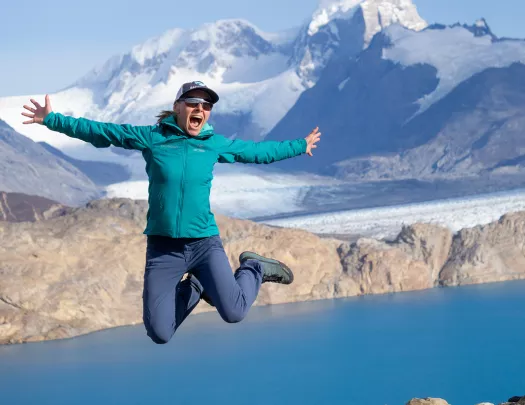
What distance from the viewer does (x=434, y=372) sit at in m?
25.3

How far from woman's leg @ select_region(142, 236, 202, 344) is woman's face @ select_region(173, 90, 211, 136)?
2.28 feet

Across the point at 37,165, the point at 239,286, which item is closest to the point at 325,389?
the point at 239,286

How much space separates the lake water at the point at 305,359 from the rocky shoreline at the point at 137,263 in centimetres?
67

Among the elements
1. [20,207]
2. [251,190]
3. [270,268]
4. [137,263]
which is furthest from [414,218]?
[270,268]

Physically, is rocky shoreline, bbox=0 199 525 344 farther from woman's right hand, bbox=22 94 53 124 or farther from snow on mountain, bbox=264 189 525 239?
woman's right hand, bbox=22 94 53 124

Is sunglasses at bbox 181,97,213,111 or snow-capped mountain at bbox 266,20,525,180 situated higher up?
snow-capped mountain at bbox 266,20,525,180

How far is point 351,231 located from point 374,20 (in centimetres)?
10808

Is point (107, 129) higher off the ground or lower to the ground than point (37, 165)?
lower

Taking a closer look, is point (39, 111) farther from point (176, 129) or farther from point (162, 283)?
point (162, 283)

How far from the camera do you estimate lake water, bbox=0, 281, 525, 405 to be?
77.8 ft

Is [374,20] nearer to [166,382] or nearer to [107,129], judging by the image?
[166,382]

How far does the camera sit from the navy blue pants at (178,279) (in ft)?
22.9

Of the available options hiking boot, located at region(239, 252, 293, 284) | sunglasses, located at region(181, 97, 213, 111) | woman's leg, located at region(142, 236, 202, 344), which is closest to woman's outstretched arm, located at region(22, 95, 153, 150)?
sunglasses, located at region(181, 97, 213, 111)

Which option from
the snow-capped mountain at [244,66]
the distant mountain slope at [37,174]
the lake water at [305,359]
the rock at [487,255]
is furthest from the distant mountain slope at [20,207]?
the snow-capped mountain at [244,66]
